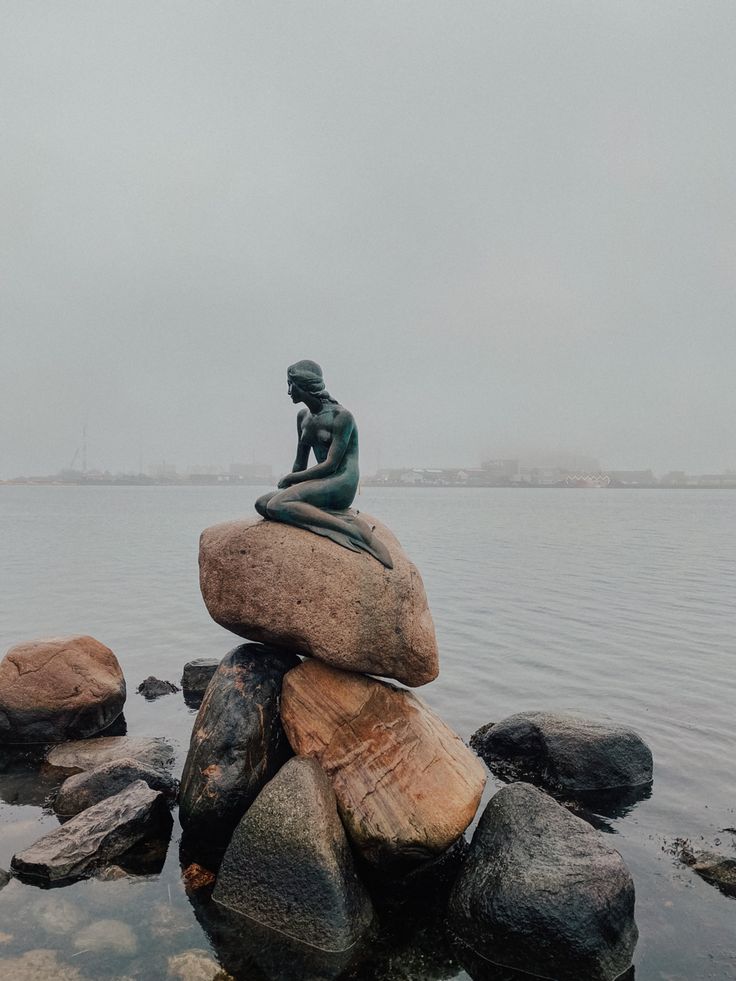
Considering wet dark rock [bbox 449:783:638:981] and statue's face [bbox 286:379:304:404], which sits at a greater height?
statue's face [bbox 286:379:304:404]

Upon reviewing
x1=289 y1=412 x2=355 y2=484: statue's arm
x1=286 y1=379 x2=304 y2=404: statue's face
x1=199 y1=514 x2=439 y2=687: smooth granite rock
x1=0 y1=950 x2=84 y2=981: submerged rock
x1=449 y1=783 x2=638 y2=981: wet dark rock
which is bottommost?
x1=0 y1=950 x2=84 y2=981: submerged rock

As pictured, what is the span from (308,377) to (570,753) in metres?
6.89

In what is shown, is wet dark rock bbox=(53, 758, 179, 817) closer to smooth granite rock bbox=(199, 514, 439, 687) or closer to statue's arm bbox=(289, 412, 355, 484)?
smooth granite rock bbox=(199, 514, 439, 687)

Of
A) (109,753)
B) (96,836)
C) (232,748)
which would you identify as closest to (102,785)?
(96,836)

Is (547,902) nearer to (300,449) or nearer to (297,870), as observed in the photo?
(297,870)

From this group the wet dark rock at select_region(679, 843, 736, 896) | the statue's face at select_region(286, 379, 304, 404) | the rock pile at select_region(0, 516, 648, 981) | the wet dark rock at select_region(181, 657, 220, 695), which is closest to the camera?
the rock pile at select_region(0, 516, 648, 981)

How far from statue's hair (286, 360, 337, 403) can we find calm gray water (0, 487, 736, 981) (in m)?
6.10

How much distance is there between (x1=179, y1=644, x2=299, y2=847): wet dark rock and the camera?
879 cm

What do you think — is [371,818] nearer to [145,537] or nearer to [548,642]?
[548,642]

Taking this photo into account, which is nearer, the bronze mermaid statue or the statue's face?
the bronze mermaid statue

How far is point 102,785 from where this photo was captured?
33.3 feet

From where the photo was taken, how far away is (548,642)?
20656 millimetres

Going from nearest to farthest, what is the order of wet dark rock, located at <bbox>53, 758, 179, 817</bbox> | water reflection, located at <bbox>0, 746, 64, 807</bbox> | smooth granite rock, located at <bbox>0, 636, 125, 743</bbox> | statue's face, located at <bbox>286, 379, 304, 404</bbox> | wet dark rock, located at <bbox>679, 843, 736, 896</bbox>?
wet dark rock, located at <bbox>679, 843, 736, 896</bbox> → wet dark rock, located at <bbox>53, 758, 179, 817</bbox> → statue's face, located at <bbox>286, 379, 304, 404</bbox> → water reflection, located at <bbox>0, 746, 64, 807</bbox> → smooth granite rock, located at <bbox>0, 636, 125, 743</bbox>

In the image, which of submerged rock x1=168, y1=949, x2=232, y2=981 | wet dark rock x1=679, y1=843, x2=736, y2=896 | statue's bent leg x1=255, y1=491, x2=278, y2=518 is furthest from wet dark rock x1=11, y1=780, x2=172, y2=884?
wet dark rock x1=679, y1=843, x2=736, y2=896
